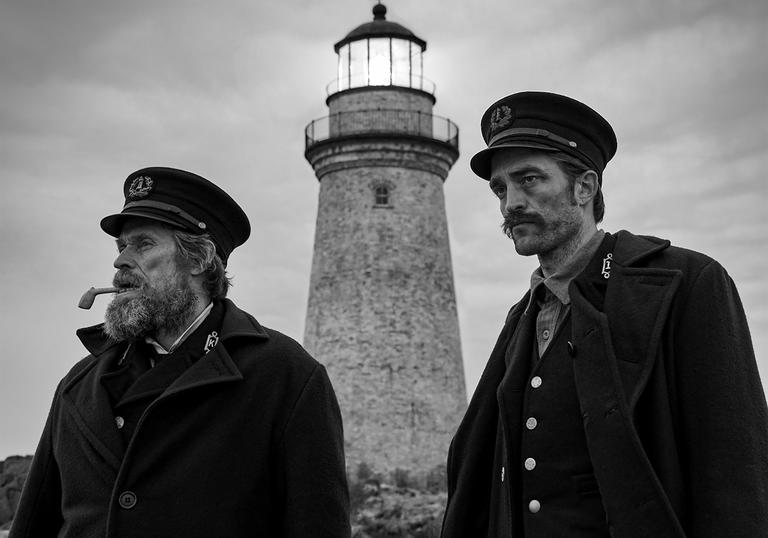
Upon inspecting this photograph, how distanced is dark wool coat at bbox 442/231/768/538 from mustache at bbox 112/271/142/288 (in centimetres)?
195

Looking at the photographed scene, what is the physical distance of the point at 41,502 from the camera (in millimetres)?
5945

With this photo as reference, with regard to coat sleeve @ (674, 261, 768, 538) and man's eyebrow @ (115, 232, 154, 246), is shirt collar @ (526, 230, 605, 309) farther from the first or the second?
man's eyebrow @ (115, 232, 154, 246)

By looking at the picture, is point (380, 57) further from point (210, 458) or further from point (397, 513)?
point (210, 458)

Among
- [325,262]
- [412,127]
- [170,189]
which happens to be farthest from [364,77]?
[170,189]

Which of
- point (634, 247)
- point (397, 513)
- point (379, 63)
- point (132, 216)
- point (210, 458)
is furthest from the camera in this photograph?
point (379, 63)

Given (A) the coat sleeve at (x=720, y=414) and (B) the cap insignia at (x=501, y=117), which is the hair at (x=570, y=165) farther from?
(A) the coat sleeve at (x=720, y=414)

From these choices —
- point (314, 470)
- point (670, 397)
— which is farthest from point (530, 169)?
point (314, 470)

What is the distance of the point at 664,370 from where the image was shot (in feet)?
16.1

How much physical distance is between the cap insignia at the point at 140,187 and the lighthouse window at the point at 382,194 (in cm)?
2772

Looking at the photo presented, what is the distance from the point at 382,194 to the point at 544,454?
29.1 m

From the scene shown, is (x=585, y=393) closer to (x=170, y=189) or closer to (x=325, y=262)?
(x=170, y=189)

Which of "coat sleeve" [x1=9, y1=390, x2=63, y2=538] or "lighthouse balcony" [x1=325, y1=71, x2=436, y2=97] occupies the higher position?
"lighthouse balcony" [x1=325, y1=71, x2=436, y2=97]

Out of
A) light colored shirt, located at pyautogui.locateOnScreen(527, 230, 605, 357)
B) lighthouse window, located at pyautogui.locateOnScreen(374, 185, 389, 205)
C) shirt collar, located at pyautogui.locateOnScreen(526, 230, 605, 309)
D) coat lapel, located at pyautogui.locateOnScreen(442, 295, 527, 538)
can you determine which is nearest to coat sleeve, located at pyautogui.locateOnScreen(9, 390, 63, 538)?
coat lapel, located at pyautogui.locateOnScreen(442, 295, 527, 538)

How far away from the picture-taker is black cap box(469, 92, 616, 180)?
5.42 meters
